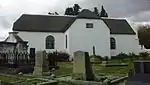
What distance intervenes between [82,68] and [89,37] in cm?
3207

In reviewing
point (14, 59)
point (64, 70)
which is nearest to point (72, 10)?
point (14, 59)

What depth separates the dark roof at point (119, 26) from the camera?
165ft

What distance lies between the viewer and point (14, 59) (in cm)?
2878

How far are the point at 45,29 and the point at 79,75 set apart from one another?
3383 centimetres

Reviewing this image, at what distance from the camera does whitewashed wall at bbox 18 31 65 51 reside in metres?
46.0

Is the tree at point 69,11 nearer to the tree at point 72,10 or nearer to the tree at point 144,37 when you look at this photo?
the tree at point 72,10

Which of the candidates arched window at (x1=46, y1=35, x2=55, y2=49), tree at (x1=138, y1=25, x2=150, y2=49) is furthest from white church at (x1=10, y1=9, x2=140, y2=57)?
tree at (x1=138, y1=25, x2=150, y2=49)

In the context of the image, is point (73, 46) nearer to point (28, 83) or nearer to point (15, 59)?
point (15, 59)

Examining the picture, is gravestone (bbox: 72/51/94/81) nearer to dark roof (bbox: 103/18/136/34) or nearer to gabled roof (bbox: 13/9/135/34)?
gabled roof (bbox: 13/9/135/34)

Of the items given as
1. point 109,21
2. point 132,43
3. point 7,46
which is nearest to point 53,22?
point 109,21

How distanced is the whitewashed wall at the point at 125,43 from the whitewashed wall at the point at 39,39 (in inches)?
400

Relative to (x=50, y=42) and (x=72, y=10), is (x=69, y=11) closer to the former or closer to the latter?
(x=72, y=10)

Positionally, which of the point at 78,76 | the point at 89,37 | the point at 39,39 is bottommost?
the point at 78,76

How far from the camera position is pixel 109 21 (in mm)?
53531
